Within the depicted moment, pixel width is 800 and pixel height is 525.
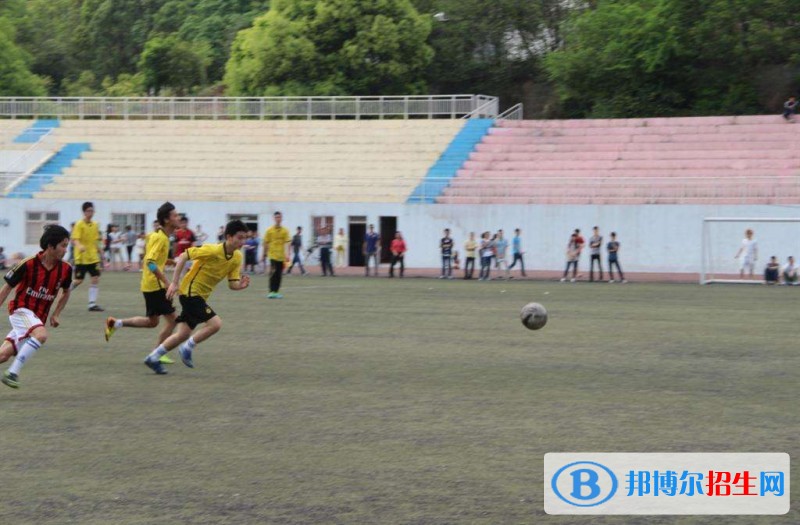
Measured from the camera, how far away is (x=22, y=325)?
11602 mm

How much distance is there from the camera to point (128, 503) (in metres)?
7.40

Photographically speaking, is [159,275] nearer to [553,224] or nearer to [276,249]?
[276,249]

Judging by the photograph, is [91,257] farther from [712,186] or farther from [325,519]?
[712,186]

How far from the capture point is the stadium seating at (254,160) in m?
47.1

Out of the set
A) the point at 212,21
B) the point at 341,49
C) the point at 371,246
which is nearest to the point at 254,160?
the point at 371,246

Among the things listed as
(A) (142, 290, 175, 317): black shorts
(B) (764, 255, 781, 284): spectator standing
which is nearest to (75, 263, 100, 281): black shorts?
(A) (142, 290, 175, 317): black shorts

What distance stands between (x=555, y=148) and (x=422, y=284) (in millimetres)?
15043

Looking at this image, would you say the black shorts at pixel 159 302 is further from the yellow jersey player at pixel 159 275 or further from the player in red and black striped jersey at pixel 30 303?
the player in red and black striped jersey at pixel 30 303

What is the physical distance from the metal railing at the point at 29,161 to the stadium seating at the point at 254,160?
0.61 m

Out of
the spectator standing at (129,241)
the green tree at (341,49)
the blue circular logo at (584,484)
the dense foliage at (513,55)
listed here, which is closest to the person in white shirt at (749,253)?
the dense foliage at (513,55)

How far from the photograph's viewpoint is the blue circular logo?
7.29 metres

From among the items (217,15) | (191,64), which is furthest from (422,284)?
(217,15)

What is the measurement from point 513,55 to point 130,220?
25.7 meters

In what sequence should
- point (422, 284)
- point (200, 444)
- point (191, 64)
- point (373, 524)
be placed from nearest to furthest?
1. point (373, 524)
2. point (200, 444)
3. point (422, 284)
4. point (191, 64)
